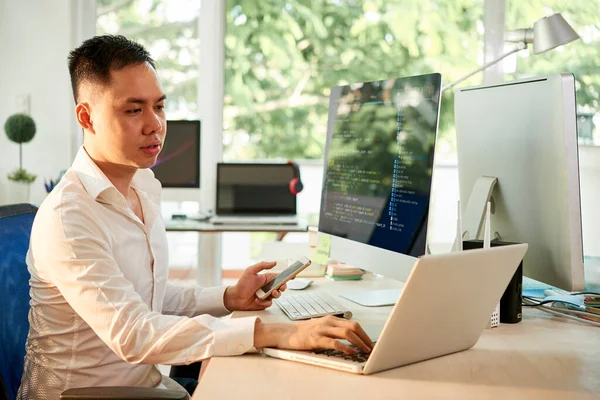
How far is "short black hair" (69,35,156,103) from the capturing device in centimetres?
153

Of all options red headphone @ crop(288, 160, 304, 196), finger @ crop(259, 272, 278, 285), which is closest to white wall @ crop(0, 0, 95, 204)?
red headphone @ crop(288, 160, 304, 196)

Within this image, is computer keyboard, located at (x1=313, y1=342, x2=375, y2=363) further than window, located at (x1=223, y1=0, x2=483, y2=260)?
No

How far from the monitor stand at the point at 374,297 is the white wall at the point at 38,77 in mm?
3009

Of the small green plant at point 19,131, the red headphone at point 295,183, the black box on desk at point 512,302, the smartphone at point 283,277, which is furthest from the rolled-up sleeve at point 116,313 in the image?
the small green plant at point 19,131

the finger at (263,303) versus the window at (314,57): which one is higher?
the window at (314,57)

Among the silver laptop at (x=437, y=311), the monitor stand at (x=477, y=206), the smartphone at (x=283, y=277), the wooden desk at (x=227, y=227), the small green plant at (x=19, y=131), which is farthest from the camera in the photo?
the small green plant at (x=19, y=131)

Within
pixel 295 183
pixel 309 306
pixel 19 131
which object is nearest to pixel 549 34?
pixel 309 306

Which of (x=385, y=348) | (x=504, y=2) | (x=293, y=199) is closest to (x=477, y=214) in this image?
(x=385, y=348)

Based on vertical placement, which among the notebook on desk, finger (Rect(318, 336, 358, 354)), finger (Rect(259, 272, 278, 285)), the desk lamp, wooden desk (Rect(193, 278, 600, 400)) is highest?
the desk lamp

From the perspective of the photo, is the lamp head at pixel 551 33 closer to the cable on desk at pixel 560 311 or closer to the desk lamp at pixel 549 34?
the desk lamp at pixel 549 34

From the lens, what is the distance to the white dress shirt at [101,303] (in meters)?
1.32

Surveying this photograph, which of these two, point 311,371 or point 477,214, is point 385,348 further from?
point 477,214

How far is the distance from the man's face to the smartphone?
375 millimetres

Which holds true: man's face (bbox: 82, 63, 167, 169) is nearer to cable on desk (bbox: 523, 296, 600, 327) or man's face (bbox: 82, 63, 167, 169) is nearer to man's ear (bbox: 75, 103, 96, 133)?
man's ear (bbox: 75, 103, 96, 133)
